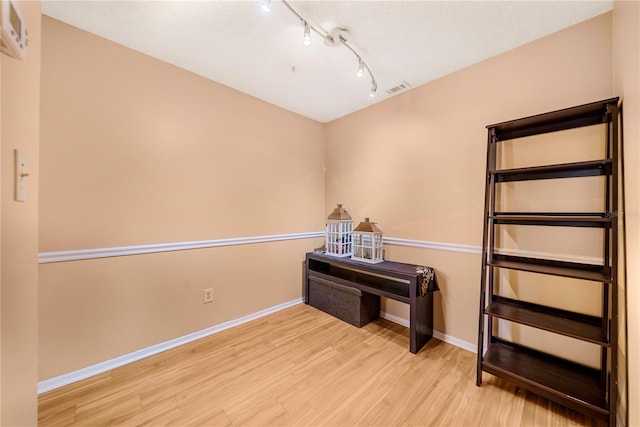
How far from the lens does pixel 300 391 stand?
5.10 ft

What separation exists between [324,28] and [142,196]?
5.85ft

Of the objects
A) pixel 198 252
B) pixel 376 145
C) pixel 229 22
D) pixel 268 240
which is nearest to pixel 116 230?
pixel 198 252

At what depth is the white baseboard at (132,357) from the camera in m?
1.55

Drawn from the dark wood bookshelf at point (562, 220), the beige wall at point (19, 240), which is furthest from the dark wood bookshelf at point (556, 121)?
the beige wall at point (19, 240)

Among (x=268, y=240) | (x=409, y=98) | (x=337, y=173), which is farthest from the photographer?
(x=337, y=173)

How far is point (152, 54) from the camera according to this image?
6.19 ft

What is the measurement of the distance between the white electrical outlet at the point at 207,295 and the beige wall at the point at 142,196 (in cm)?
3

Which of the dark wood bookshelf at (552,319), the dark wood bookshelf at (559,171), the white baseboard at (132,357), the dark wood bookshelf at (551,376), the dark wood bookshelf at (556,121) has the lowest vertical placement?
the white baseboard at (132,357)

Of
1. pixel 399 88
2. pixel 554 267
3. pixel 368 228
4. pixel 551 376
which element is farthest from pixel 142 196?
pixel 551 376

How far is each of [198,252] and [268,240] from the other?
709 mm

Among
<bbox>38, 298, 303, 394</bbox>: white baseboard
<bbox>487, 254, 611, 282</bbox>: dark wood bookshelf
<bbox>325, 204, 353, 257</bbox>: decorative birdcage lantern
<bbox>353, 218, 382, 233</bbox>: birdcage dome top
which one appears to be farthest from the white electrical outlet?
<bbox>487, 254, 611, 282</bbox>: dark wood bookshelf

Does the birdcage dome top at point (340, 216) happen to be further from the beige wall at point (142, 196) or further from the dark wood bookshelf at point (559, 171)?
the dark wood bookshelf at point (559, 171)

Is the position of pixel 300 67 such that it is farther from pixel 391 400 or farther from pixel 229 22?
pixel 391 400

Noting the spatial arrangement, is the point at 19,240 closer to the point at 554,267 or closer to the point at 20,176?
the point at 20,176
